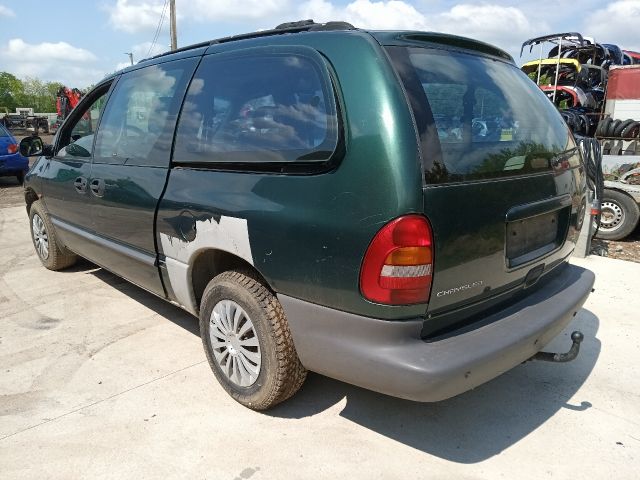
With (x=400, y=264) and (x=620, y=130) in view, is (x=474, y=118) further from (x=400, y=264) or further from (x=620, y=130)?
(x=620, y=130)

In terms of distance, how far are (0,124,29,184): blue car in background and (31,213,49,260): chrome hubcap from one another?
6804 mm

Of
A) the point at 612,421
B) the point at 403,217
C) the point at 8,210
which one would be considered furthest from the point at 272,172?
the point at 8,210

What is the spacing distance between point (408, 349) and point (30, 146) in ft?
15.3

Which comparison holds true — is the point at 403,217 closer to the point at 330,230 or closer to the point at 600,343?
the point at 330,230

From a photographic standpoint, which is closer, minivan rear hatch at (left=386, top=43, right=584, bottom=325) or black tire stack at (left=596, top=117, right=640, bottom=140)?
minivan rear hatch at (left=386, top=43, right=584, bottom=325)

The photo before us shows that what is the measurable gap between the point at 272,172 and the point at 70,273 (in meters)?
3.68

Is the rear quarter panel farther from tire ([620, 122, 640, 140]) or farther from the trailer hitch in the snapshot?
tire ([620, 122, 640, 140])

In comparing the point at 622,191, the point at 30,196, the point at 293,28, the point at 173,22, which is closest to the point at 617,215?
the point at 622,191

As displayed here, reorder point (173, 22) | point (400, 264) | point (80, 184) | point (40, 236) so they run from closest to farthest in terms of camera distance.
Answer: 1. point (400, 264)
2. point (80, 184)
3. point (40, 236)
4. point (173, 22)

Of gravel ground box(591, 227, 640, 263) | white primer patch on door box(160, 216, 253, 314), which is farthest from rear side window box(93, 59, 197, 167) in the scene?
gravel ground box(591, 227, 640, 263)

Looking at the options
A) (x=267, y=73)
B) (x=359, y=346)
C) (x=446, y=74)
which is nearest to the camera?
(x=359, y=346)

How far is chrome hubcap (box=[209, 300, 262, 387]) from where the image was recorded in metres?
2.56

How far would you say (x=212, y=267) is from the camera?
9.53 ft

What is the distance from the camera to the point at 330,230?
2043 mm
